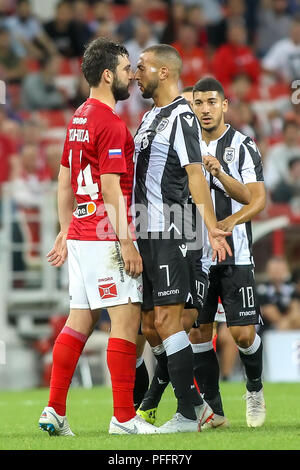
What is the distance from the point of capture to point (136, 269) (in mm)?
5562

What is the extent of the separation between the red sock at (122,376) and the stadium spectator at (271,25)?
12699mm

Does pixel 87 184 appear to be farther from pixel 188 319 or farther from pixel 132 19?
pixel 132 19

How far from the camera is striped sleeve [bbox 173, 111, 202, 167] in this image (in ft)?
18.7

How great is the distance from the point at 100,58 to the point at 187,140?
27.3 inches

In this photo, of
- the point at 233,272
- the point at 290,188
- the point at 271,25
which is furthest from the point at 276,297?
the point at 271,25

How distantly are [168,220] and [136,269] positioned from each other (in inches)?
16.4

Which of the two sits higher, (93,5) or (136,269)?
(93,5)

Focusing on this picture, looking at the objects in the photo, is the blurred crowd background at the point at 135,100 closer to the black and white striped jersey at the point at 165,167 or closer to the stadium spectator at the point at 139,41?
the stadium spectator at the point at 139,41

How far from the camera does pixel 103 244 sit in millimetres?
5656

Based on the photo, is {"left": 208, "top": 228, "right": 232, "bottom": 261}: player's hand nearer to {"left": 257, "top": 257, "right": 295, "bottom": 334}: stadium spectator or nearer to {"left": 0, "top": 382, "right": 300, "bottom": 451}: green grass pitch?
{"left": 0, "top": 382, "right": 300, "bottom": 451}: green grass pitch

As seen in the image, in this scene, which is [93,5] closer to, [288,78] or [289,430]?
[288,78]

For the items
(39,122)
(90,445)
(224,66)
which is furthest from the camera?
(224,66)

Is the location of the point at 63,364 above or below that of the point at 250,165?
below
